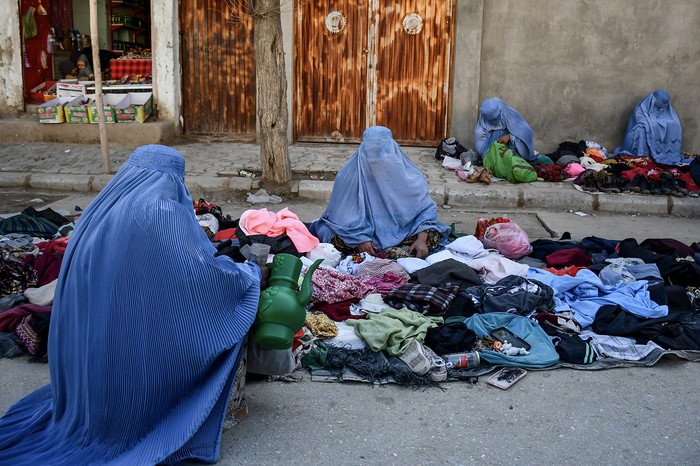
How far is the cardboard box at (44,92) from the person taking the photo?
10.4 metres

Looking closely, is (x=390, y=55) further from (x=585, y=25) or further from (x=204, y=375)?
(x=204, y=375)

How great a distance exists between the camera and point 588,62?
986 centimetres

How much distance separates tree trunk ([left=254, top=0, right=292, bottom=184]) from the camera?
7547 millimetres

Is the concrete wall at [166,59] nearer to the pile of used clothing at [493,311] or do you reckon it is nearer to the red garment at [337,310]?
the pile of used clothing at [493,311]

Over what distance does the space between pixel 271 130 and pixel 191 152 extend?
2300mm

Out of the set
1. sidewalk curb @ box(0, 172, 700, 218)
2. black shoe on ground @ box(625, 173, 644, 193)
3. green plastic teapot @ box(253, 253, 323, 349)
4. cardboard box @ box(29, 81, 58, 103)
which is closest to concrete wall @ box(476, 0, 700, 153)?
black shoe on ground @ box(625, 173, 644, 193)

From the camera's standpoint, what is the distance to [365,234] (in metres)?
5.73

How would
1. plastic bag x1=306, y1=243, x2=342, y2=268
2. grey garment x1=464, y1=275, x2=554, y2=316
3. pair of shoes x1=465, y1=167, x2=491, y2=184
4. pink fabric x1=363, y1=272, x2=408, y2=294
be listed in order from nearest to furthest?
grey garment x1=464, y1=275, x2=554, y2=316
pink fabric x1=363, y1=272, x2=408, y2=294
plastic bag x1=306, y1=243, x2=342, y2=268
pair of shoes x1=465, y1=167, x2=491, y2=184

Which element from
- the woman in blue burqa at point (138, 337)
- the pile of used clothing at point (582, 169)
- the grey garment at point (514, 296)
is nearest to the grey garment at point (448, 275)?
the grey garment at point (514, 296)

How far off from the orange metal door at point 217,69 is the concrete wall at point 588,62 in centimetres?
340

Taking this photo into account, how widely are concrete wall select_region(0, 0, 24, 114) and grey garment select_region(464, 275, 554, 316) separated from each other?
327 inches

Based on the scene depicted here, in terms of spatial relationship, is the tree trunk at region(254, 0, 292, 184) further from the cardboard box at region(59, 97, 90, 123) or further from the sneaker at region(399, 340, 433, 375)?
the sneaker at region(399, 340, 433, 375)

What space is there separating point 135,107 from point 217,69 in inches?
51.6

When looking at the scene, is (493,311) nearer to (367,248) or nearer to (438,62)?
(367,248)
